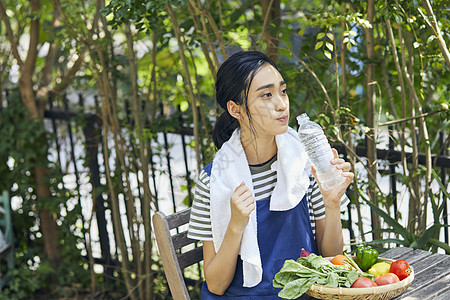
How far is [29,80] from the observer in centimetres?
407

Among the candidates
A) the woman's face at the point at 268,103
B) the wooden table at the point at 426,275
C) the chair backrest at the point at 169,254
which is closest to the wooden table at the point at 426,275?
the wooden table at the point at 426,275

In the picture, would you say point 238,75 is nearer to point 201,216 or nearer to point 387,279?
point 201,216

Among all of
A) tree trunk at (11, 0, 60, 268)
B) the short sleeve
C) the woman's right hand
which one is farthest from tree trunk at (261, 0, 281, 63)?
tree trunk at (11, 0, 60, 268)

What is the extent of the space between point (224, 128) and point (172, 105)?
66.5 inches

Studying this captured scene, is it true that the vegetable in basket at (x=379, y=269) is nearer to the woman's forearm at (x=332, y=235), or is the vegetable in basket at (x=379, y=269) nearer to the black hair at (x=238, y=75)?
the woman's forearm at (x=332, y=235)

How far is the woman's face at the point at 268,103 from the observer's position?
6.80 feet

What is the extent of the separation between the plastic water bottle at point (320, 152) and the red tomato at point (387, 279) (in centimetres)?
40

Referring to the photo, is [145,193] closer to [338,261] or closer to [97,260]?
[97,260]

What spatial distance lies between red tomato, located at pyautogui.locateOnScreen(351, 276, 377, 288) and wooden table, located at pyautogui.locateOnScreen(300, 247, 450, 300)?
154mm

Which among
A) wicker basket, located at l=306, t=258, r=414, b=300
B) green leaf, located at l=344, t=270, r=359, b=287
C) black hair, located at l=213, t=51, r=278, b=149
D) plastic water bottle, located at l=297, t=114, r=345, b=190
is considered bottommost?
wicker basket, located at l=306, t=258, r=414, b=300

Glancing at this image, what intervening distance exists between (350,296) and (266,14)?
1.74 m

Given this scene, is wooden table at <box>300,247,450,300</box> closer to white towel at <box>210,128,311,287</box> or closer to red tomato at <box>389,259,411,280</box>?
red tomato at <box>389,259,411,280</box>

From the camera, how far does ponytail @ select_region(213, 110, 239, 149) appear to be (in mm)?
2287

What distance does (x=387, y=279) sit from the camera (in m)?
1.74
